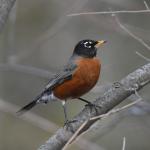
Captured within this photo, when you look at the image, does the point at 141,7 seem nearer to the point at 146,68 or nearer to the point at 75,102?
the point at 75,102

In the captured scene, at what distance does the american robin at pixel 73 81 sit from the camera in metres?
5.48

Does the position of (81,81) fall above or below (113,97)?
below

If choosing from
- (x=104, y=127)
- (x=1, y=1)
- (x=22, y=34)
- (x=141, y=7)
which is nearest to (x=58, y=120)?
(x=22, y=34)

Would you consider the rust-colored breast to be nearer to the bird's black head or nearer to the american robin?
the american robin

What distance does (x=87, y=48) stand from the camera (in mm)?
5918

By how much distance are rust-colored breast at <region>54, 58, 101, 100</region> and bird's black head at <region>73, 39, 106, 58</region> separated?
0.49ft

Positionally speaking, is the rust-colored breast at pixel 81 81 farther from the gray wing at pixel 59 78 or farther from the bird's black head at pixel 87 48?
the bird's black head at pixel 87 48

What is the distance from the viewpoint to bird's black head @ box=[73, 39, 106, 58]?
5871 mm

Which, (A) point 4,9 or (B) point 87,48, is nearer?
(A) point 4,9

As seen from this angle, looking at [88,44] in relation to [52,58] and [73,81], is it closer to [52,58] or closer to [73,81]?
[73,81]

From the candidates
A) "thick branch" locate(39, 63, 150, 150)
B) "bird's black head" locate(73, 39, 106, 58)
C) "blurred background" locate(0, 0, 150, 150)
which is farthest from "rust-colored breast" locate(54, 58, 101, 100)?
"blurred background" locate(0, 0, 150, 150)

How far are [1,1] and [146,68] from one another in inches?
41.0

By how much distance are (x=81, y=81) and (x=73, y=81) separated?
9 centimetres

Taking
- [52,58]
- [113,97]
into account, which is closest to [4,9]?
[113,97]
